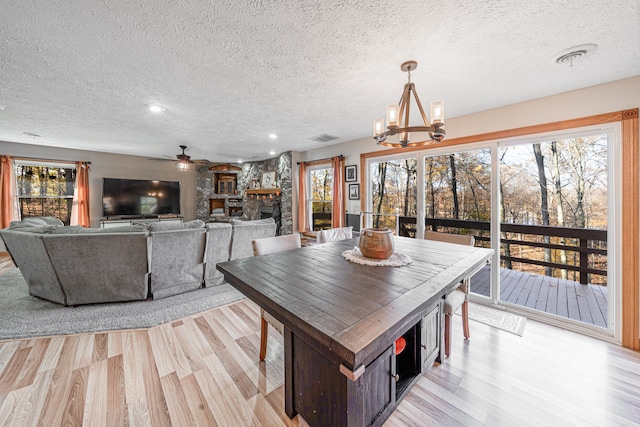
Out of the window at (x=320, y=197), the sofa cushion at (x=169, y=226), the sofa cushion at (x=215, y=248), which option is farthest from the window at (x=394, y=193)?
the sofa cushion at (x=169, y=226)

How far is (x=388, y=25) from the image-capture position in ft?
4.76

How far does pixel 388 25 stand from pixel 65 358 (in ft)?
11.3

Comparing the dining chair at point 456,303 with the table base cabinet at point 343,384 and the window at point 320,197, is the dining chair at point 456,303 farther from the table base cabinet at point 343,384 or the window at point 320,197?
the window at point 320,197

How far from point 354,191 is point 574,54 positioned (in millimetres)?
3092

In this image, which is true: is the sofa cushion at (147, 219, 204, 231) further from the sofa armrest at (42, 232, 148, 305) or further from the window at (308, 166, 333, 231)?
the window at (308, 166, 333, 231)

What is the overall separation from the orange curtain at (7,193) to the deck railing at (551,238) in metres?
7.86

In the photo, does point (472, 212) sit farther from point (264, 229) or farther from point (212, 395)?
point (212, 395)

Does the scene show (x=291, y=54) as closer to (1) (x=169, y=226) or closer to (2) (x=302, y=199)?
(1) (x=169, y=226)

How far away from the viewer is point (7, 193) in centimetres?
464

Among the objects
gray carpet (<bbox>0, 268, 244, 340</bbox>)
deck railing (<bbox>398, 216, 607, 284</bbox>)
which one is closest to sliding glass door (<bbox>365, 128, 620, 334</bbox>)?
deck railing (<bbox>398, 216, 607, 284</bbox>)

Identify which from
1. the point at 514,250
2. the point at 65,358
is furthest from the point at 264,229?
the point at 514,250

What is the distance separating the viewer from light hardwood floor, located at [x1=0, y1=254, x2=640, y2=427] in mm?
1374

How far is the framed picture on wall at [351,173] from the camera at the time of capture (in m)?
4.43

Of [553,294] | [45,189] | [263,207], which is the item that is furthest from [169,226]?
[45,189]
